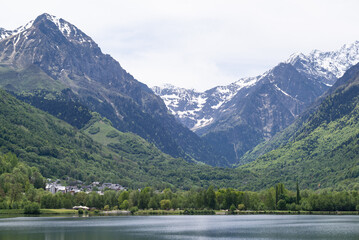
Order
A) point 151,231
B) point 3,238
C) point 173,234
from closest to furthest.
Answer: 1. point 3,238
2. point 173,234
3. point 151,231

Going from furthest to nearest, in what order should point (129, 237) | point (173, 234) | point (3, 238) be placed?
point (173, 234), point (129, 237), point (3, 238)

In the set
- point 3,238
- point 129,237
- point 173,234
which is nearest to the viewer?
point 3,238

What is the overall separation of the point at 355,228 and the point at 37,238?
114 metres

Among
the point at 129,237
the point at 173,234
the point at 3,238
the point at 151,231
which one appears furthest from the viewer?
the point at 151,231

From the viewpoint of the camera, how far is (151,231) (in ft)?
624

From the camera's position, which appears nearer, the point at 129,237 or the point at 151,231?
the point at 129,237

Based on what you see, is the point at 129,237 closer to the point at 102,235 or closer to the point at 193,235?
the point at 102,235

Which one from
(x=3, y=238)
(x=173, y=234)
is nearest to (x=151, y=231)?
(x=173, y=234)

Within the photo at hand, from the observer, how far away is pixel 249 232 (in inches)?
7121

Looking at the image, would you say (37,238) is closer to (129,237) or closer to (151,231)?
(129,237)

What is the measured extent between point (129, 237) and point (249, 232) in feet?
147

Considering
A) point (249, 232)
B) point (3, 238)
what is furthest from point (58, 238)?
point (249, 232)

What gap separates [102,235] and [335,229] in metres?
85.1

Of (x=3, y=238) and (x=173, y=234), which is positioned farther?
(x=173, y=234)
